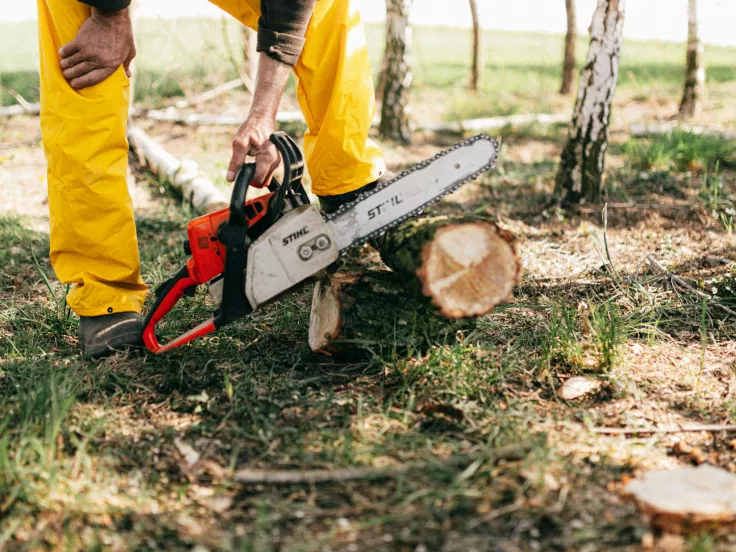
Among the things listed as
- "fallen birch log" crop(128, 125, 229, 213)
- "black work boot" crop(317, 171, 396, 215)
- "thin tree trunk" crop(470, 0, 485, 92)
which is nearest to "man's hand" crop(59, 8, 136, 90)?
"black work boot" crop(317, 171, 396, 215)

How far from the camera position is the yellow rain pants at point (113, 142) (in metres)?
2.17

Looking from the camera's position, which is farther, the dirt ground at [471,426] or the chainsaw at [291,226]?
the chainsaw at [291,226]

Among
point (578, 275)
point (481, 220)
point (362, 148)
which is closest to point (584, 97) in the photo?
point (578, 275)

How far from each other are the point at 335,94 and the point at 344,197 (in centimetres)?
41

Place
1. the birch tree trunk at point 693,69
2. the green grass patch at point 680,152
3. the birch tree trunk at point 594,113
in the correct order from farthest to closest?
the birch tree trunk at point 693,69 < the green grass patch at point 680,152 < the birch tree trunk at point 594,113

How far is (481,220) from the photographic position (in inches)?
75.7

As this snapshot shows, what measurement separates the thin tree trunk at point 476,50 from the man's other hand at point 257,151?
7.79 m

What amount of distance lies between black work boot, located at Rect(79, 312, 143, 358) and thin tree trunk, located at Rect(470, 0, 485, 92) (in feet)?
26.1

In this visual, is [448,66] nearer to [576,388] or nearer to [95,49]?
[95,49]

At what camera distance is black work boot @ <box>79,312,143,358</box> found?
2279 millimetres

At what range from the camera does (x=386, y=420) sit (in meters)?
1.90

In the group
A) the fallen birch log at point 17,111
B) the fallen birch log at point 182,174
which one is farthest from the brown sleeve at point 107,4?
the fallen birch log at point 17,111

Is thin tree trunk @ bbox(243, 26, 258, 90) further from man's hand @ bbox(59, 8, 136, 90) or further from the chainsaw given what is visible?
the chainsaw

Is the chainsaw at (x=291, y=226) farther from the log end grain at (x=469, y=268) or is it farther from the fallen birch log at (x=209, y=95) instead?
the fallen birch log at (x=209, y=95)
